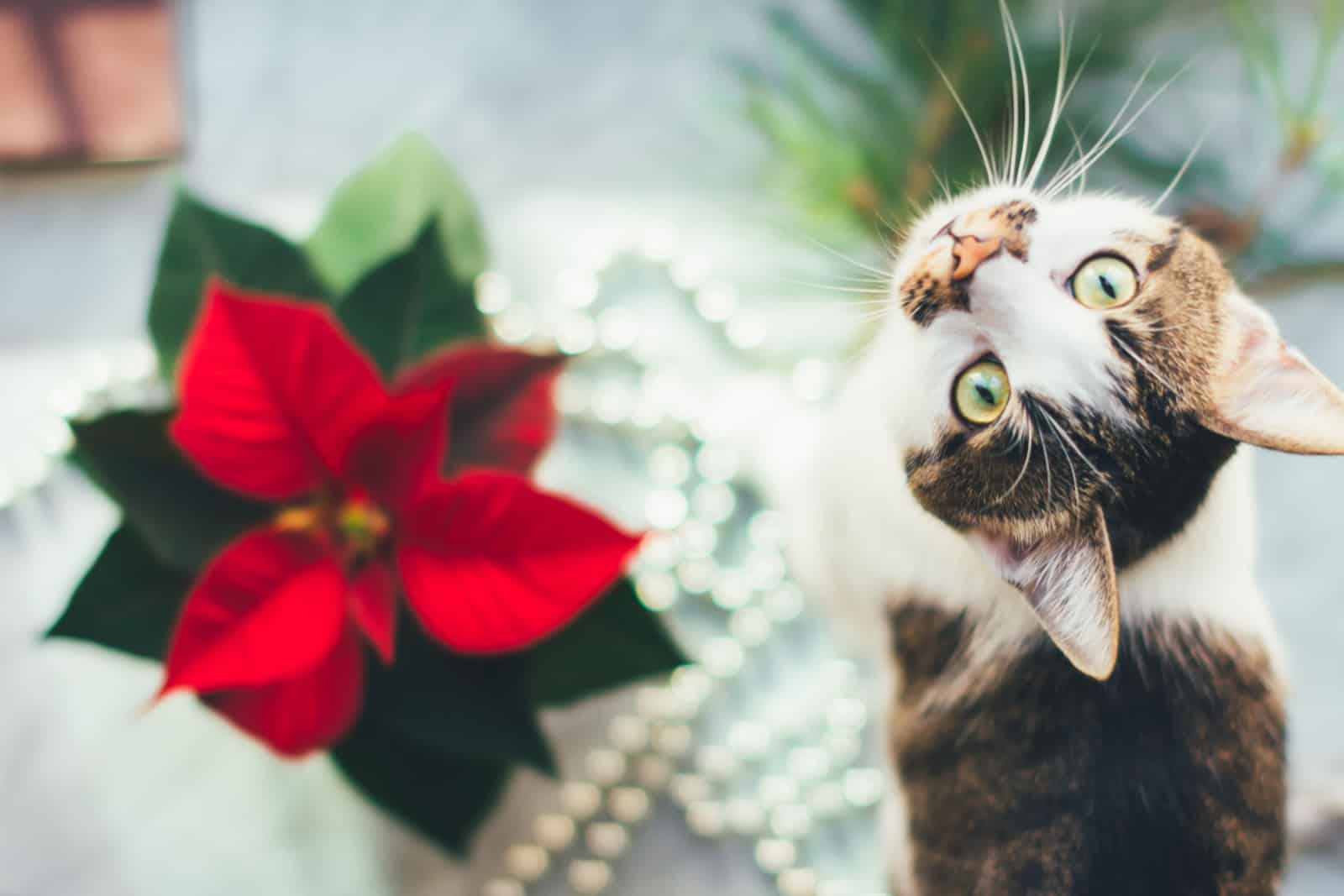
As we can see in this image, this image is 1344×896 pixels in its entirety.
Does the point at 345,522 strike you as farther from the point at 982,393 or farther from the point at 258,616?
the point at 982,393

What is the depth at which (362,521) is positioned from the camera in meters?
0.67

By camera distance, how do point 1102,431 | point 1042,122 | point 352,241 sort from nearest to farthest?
point 1102,431, point 352,241, point 1042,122

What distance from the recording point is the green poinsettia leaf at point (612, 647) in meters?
0.79

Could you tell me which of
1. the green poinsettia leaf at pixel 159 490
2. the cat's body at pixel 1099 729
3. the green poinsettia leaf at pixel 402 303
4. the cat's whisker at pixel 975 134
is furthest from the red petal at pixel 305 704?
the cat's whisker at pixel 975 134

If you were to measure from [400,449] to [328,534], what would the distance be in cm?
9

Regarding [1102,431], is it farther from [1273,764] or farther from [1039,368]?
[1273,764]

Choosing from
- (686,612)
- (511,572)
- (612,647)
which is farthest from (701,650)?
(511,572)

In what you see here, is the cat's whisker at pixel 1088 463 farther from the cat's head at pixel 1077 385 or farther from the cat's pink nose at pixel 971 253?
the cat's pink nose at pixel 971 253

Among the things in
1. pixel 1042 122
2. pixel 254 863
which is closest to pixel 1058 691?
pixel 1042 122

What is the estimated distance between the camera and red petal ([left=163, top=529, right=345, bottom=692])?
1.98ft

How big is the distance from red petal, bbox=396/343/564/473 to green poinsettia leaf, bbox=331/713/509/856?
0.74ft

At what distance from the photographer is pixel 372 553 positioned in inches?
26.9

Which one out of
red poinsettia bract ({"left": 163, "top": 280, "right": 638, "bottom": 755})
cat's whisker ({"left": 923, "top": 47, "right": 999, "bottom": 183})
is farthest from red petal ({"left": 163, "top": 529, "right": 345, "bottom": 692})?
cat's whisker ({"left": 923, "top": 47, "right": 999, "bottom": 183})

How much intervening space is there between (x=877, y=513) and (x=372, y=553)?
35 cm
